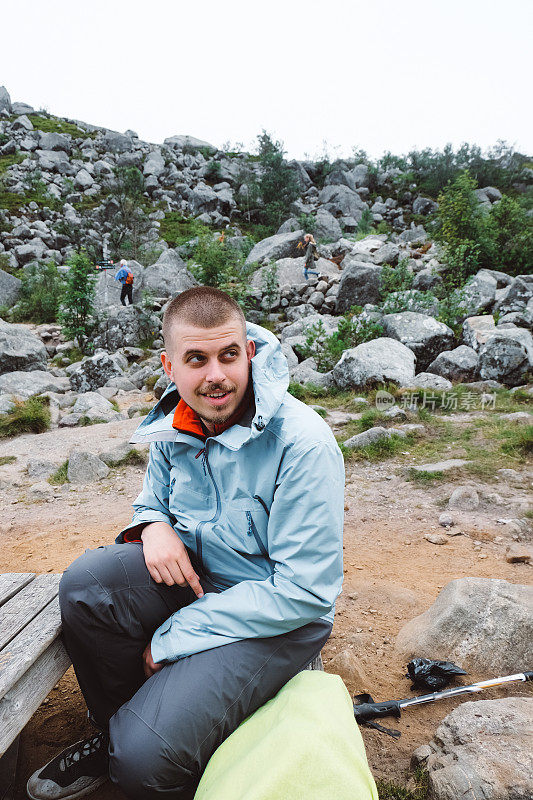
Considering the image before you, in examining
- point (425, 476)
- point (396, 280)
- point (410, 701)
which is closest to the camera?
point (410, 701)

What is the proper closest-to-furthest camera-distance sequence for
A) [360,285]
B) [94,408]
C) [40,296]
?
1. [94,408]
2. [360,285]
3. [40,296]

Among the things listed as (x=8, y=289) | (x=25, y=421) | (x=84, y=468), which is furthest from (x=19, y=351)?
(x=8, y=289)

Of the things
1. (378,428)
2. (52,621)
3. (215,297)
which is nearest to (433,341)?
(378,428)

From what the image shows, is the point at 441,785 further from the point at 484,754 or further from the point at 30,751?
the point at 30,751

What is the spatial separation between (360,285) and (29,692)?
43.7 feet

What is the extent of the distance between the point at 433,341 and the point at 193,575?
8.98 metres

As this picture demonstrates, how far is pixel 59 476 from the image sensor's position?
5641mm

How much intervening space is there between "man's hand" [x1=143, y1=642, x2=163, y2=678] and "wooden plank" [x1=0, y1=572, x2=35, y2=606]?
0.61 meters

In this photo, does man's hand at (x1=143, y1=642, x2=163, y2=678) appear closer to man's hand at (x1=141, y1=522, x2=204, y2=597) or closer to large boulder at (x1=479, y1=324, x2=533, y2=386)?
man's hand at (x1=141, y1=522, x2=204, y2=597)

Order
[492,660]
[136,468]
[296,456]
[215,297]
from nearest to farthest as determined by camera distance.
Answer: [296,456] < [215,297] < [492,660] < [136,468]

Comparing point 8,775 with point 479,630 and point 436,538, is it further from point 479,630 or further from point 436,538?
point 436,538

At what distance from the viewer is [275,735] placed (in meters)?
1.38

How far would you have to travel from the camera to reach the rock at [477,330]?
954 centimetres

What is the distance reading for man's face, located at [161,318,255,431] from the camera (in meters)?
1.91
